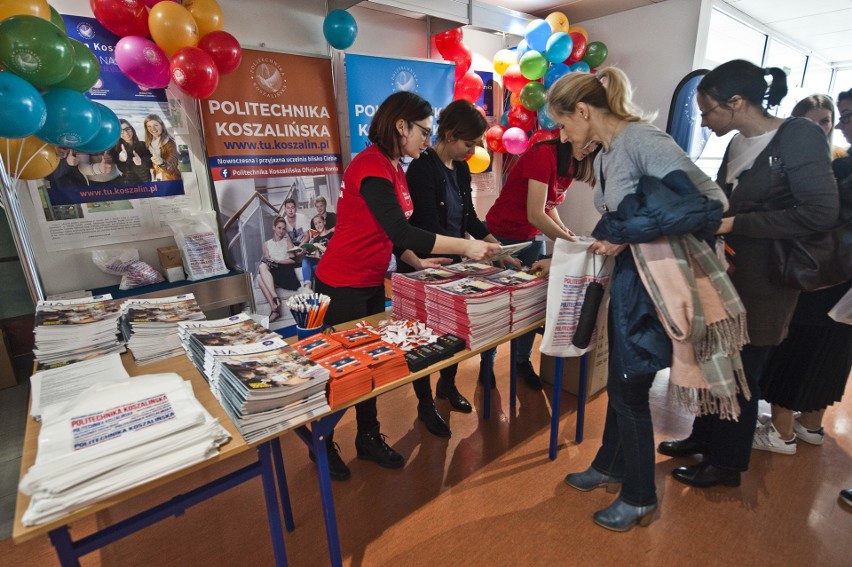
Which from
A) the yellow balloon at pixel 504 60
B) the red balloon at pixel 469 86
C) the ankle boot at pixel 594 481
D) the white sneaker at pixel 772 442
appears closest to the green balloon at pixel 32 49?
the ankle boot at pixel 594 481

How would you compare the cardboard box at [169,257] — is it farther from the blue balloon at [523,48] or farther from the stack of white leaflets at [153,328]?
the blue balloon at [523,48]

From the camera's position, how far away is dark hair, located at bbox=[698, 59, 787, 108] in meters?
1.47

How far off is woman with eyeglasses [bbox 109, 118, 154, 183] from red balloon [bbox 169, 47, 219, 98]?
518 mm

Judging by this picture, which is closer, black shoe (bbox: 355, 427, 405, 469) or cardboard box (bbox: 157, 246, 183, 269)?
black shoe (bbox: 355, 427, 405, 469)

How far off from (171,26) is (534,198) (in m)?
2.08

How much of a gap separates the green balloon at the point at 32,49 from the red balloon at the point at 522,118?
3.33m

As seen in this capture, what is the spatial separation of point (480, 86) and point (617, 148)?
9.77 ft

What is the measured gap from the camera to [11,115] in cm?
159

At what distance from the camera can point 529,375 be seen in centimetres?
283

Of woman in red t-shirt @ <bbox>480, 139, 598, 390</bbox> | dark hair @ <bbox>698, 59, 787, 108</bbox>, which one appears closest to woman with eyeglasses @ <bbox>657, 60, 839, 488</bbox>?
dark hair @ <bbox>698, 59, 787, 108</bbox>

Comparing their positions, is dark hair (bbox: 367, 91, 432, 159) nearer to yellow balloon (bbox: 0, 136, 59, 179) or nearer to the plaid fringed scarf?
the plaid fringed scarf

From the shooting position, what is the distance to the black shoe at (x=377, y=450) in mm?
2062

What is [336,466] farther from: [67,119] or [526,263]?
[67,119]

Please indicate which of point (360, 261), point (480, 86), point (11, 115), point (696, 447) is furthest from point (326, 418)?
point (480, 86)
